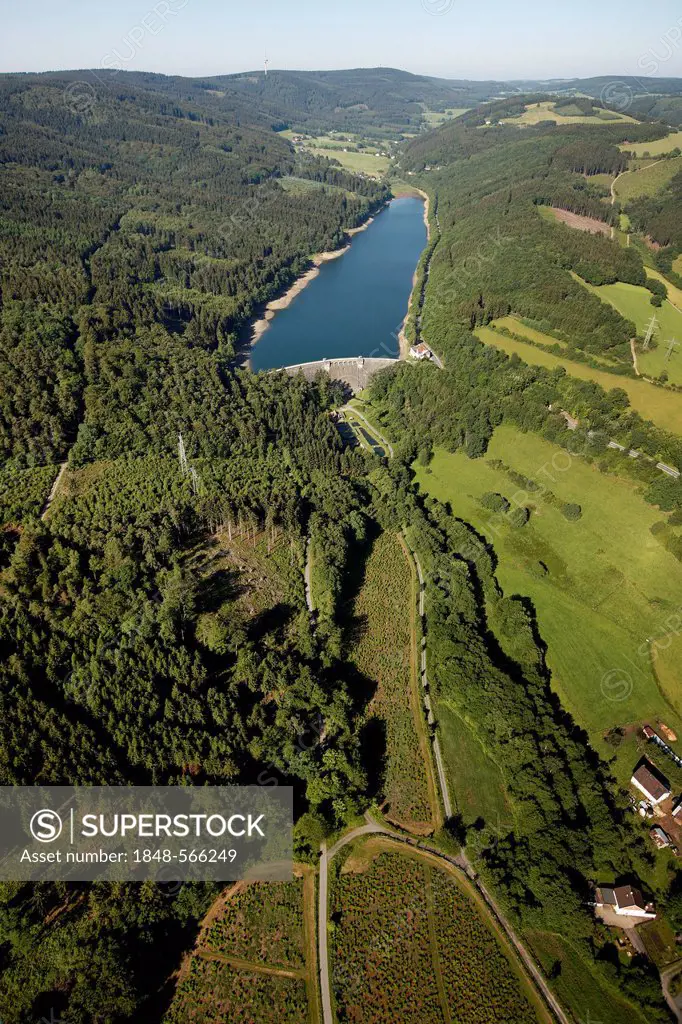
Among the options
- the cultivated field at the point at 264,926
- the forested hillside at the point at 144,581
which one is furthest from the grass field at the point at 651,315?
the cultivated field at the point at 264,926

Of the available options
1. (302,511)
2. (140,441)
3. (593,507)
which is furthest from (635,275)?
(140,441)

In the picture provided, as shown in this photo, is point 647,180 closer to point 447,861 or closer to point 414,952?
point 447,861

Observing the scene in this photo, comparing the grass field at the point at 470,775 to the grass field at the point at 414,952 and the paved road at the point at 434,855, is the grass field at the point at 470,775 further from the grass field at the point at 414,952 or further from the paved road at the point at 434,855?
the grass field at the point at 414,952

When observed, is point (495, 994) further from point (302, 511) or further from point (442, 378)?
point (442, 378)

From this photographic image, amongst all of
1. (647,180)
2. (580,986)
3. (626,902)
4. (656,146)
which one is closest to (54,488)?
(580,986)

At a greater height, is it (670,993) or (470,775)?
(470,775)

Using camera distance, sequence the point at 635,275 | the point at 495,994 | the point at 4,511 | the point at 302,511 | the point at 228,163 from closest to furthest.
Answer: the point at 495,994 < the point at 4,511 < the point at 302,511 < the point at 635,275 < the point at 228,163
